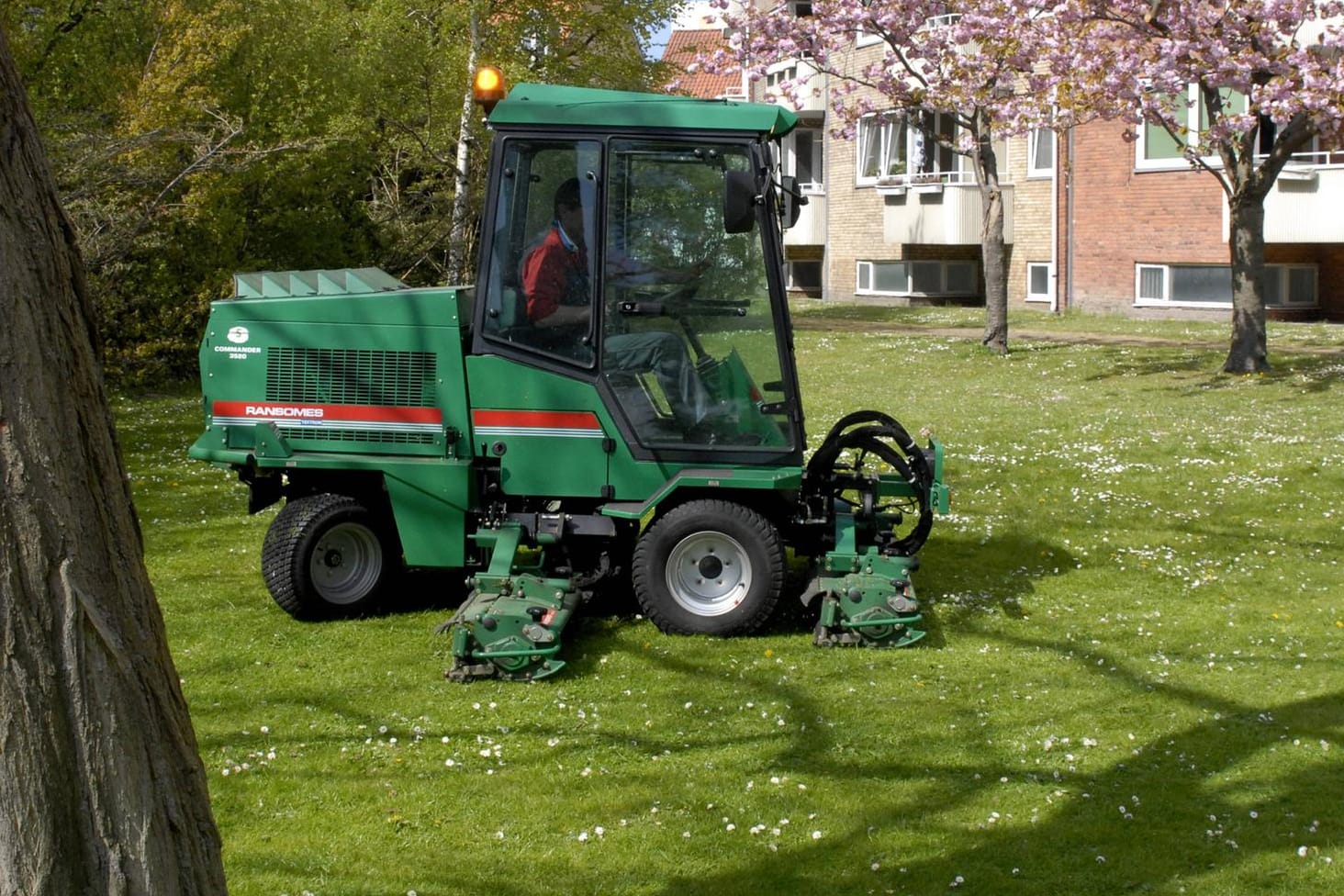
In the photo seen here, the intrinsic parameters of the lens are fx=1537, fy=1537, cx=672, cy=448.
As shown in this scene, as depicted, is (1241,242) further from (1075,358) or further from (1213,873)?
(1213,873)

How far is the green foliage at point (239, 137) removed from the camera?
2062cm

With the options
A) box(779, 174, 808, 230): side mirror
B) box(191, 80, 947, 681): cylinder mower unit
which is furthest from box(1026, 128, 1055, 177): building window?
box(191, 80, 947, 681): cylinder mower unit

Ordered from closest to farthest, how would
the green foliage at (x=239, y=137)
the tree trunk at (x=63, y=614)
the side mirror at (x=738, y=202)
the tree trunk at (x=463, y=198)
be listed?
the tree trunk at (x=63, y=614) → the side mirror at (x=738, y=202) → the green foliage at (x=239, y=137) → the tree trunk at (x=463, y=198)

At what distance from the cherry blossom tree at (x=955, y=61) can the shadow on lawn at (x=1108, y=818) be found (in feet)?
51.8

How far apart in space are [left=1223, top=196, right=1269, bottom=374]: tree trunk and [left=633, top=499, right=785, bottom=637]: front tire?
13.9 m

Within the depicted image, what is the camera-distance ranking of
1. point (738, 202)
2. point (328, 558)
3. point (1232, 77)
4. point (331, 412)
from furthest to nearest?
point (1232, 77) < point (328, 558) < point (331, 412) < point (738, 202)

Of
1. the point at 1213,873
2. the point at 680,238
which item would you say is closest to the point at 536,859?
the point at 1213,873

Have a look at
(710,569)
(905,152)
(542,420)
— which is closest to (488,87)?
(542,420)

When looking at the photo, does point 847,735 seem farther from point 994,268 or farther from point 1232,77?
point 994,268

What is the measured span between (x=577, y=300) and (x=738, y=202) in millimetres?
1054

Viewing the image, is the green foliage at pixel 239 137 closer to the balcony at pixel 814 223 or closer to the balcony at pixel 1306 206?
the balcony at pixel 1306 206

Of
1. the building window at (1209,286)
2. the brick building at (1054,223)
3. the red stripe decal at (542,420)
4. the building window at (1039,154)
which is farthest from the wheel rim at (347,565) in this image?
the building window at (1039,154)

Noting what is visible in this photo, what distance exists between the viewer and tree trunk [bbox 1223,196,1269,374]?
19.7m

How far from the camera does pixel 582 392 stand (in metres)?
8.11
